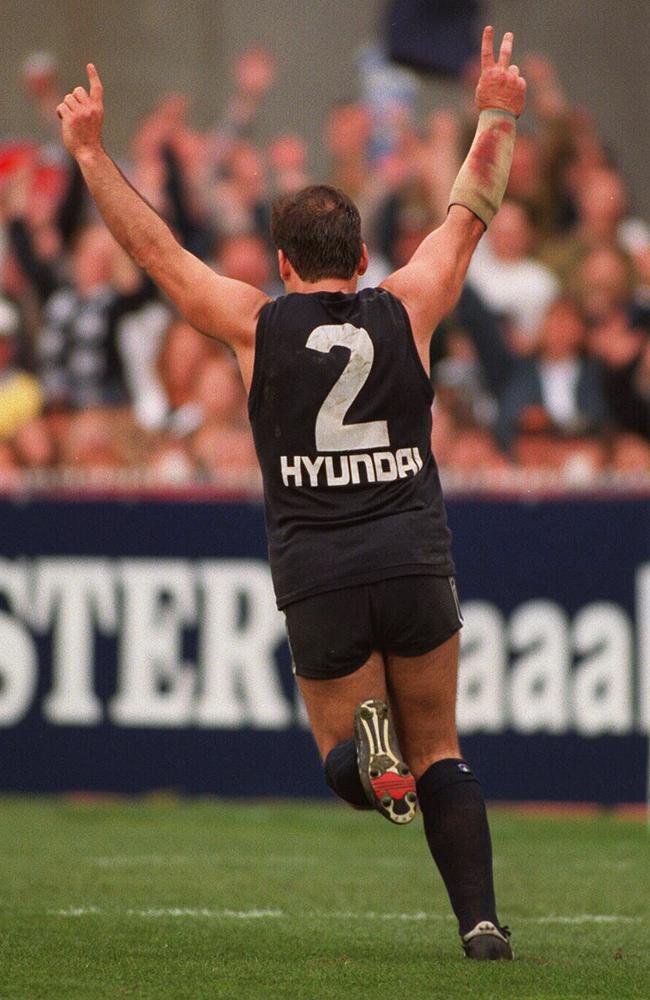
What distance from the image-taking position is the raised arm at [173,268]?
5352mm

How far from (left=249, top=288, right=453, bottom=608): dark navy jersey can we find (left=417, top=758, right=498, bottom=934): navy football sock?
1.91 ft

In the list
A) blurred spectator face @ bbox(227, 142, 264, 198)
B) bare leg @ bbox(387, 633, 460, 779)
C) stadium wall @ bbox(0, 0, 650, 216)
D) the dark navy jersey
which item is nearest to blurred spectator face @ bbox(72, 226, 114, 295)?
blurred spectator face @ bbox(227, 142, 264, 198)

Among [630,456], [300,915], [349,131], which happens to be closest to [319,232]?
[300,915]

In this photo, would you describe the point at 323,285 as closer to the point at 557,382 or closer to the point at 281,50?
the point at 557,382

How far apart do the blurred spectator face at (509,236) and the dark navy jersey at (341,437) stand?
27.5 feet

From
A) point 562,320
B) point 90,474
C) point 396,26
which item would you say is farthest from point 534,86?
point 90,474

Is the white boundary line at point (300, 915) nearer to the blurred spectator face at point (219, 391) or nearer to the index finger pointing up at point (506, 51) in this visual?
the index finger pointing up at point (506, 51)

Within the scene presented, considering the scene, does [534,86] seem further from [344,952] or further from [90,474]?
[344,952]

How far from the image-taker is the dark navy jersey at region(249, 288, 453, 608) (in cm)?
526

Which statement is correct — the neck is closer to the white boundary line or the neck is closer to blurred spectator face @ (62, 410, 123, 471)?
the white boundary line

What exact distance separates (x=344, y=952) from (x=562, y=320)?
783 cm

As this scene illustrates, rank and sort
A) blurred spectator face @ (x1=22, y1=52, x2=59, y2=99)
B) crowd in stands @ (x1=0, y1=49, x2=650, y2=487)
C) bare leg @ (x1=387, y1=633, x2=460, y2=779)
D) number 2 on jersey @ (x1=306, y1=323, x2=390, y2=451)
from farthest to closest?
blurred spectator face @ (x1=22, y1=52, x2=59, y2=99)
crowd in stands @ (x1=0, y1=49, x2=650, y2=487)
bare leg @ (x1=387, y1=633, x2=460, y2=779)
number 2 on jersey @ (x1=306, y1=323, x2=390, y2=451)

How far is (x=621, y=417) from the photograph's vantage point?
502 inches

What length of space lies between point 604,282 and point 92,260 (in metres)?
3.59
